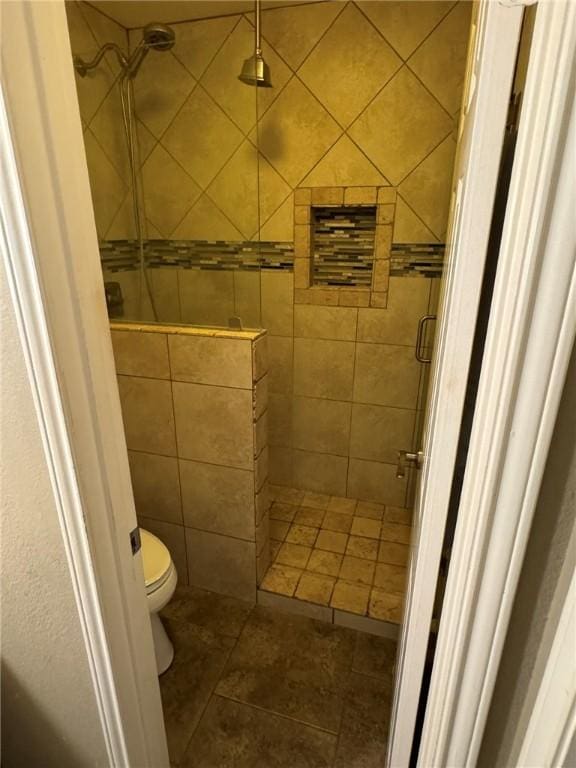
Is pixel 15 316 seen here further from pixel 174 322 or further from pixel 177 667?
pixel 177 667

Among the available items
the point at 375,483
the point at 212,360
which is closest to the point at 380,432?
the point at 375,483

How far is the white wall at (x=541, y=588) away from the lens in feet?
1.43

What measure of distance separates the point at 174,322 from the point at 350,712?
1.49 m

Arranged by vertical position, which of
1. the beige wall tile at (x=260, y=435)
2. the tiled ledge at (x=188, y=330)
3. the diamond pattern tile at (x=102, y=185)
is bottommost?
the beige wall tile at (x=260, y=435)

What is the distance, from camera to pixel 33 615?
0.80 m

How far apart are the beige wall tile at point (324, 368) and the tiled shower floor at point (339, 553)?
638 millimetres

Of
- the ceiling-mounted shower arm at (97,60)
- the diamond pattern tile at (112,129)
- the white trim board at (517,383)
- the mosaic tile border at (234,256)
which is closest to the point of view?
the white trim board at (517,383)

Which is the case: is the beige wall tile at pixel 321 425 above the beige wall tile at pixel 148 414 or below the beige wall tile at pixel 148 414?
below

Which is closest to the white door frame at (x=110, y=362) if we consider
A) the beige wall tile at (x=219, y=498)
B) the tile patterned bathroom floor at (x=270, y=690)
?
the tile patterned bathroom floor at (x=270, y=690)

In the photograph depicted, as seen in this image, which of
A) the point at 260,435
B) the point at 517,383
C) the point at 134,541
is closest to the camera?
the point at 517,383

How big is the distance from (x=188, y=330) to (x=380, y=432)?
47.8 inches

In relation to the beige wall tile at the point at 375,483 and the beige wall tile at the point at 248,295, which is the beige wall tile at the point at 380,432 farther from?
the beige wall tile at the point at 248,295

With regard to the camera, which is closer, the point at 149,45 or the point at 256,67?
the point at 256,67

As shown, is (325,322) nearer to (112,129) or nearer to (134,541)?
(112,129)
